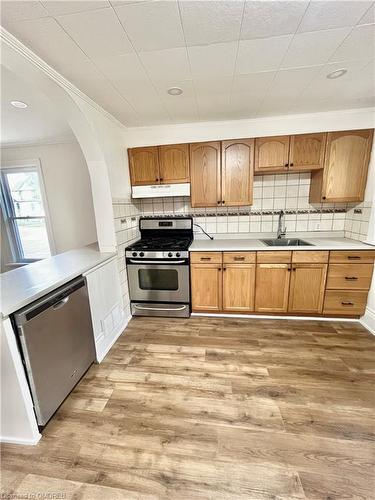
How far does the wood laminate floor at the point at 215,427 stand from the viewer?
1108 mm

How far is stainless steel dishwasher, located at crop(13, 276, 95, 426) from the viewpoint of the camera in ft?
4.18

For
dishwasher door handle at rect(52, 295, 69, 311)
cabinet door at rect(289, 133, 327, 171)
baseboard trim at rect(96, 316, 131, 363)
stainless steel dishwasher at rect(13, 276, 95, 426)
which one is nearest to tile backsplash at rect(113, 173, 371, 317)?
baseboard trim at rect(96, 316, 131, 363)

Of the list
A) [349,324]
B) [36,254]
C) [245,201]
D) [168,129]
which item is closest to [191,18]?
[168,129]

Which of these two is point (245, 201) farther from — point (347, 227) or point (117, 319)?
point (117, 319)

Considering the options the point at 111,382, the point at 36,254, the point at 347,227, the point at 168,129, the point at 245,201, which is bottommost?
the point at 111,382

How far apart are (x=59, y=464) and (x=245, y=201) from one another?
2766 mm

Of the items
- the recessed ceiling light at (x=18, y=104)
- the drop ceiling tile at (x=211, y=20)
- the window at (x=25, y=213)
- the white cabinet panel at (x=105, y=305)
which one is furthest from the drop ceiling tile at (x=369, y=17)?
the window at (x=25, y=213)

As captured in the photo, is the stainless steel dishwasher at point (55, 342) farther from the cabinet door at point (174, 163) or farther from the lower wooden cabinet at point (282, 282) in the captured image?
the cabinet door at point (174, 163)

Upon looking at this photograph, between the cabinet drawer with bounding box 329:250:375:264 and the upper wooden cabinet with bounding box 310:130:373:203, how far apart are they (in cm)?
64

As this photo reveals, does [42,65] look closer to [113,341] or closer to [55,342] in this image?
[55,342]

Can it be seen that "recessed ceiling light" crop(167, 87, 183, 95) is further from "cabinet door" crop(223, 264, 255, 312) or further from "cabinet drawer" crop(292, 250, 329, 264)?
"cabinet drawer" crop(292, 250, 329, 264)

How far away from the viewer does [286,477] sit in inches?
44.1

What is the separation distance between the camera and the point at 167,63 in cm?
150

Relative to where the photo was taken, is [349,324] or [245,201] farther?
[245,201]
